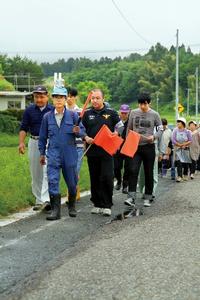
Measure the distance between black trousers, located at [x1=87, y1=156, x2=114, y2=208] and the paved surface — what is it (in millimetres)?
419

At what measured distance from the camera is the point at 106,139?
1033 cm

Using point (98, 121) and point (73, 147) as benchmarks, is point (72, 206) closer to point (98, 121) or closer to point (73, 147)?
point (73, 147)

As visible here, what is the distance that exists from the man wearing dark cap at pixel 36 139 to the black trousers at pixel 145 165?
142 centimetres

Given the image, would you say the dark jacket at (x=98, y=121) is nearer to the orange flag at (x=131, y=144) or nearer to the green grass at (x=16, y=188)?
the orange flag at (x=131, y=144)

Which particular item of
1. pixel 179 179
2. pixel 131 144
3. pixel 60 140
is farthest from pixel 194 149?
pixel 60 140

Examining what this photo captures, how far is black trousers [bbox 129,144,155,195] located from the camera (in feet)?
36.7

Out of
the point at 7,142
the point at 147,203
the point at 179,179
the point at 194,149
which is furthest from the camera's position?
the point at 7,142

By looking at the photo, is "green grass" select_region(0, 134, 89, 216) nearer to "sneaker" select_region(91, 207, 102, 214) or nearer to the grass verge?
the grass verge

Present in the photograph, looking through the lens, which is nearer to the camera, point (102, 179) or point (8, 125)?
point (102, 179)

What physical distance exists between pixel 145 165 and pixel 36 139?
2037 millimetres

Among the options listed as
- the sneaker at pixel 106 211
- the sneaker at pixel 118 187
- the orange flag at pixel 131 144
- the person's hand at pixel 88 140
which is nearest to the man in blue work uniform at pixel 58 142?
the person's hand at pixel 88 140

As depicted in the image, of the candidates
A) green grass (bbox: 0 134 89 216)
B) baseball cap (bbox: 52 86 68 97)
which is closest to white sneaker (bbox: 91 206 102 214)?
green grass (bbox: 0 134 89 216)

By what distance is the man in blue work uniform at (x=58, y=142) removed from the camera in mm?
9758

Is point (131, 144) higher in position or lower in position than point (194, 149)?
higher
